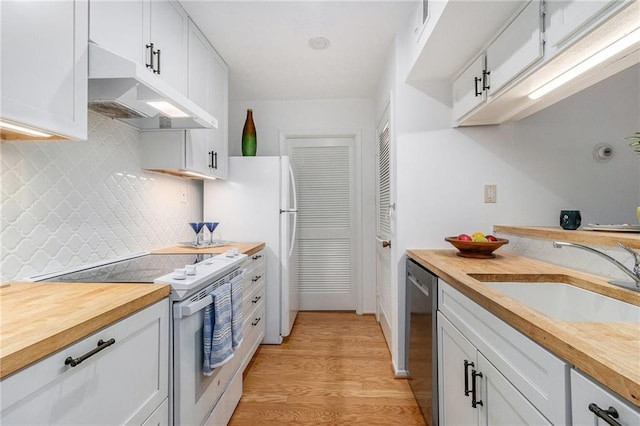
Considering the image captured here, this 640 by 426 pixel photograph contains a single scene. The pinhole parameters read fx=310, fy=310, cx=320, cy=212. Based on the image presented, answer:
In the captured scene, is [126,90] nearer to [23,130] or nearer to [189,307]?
[23,130]

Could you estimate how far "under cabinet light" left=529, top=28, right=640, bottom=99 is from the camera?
3.45ft

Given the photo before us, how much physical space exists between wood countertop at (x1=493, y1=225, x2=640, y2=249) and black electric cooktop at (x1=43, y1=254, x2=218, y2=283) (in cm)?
184

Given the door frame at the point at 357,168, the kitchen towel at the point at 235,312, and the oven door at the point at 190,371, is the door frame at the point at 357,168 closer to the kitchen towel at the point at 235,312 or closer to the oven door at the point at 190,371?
the kitchen towel at the point at 235,312

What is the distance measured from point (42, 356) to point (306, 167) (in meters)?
3.16

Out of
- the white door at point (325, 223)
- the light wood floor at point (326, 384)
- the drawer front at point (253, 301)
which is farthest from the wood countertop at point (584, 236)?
the white door at point (325, 223)

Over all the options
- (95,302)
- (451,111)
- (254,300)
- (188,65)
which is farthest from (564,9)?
(254,300)

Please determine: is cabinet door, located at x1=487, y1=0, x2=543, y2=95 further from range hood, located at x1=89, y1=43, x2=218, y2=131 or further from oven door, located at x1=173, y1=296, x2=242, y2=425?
oven door, located at x1=173, y1=296, x2=242, y2=425

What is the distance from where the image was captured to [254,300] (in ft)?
7.83

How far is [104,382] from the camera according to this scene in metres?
0.87

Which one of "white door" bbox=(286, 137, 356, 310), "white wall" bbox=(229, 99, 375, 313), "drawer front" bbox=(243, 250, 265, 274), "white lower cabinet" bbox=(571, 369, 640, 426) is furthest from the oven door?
"white wall" bbox=(229, 99, 375, 313)

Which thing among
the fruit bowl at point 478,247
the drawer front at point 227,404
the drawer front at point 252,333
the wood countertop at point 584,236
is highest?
the wood countertop at point 584,236

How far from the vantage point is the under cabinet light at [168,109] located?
1434 millimetres

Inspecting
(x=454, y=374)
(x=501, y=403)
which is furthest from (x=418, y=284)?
(x=501, y=403)

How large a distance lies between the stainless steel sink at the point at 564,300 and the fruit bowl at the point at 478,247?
0.37 m
